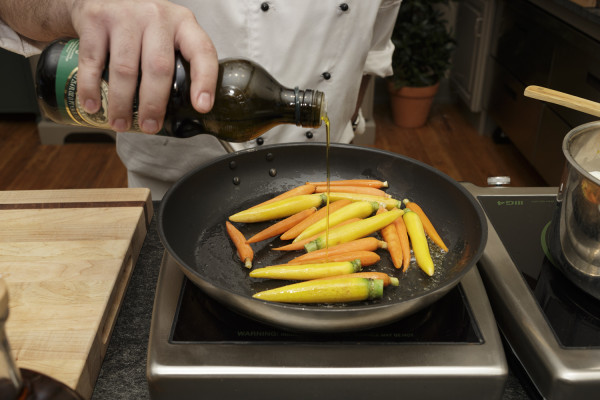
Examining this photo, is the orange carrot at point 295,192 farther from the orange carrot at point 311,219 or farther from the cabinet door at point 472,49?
the cabinet door at point 472,49

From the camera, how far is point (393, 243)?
2.99ft

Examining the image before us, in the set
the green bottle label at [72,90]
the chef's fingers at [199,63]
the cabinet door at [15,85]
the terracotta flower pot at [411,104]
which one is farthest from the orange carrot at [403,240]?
the cabinet door at [15,85]

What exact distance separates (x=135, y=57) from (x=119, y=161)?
2.68 metres

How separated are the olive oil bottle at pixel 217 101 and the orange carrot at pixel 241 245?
0.15 meters

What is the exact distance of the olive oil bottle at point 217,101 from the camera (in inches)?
30.8

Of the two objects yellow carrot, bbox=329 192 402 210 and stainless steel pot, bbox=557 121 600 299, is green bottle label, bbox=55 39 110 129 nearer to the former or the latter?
yellow carrot, bbox=329 192 402 210

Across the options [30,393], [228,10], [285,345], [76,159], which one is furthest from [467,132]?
[30,393]

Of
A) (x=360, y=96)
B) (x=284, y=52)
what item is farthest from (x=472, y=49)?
(x=284, y=52)

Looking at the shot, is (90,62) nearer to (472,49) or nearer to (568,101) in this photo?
(568,101)

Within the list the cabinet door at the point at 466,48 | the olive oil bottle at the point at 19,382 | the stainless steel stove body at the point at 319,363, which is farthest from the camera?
the cabinet door at the point at 466,48

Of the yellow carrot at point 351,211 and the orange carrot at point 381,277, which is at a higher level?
the orange carrot at point 381,277

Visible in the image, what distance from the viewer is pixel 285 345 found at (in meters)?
0.68

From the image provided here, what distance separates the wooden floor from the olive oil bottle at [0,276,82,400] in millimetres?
2528

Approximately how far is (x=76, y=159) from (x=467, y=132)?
8.08 feet
